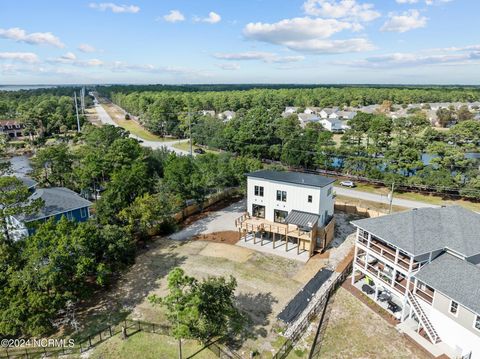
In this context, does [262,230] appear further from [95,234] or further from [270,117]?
[270,117]

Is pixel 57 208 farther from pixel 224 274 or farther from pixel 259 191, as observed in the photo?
pixel 259 191

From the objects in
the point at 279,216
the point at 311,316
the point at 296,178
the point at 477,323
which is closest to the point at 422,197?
the point at 296,178

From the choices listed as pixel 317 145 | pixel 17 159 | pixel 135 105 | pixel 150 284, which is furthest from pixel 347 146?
pixel 135 105

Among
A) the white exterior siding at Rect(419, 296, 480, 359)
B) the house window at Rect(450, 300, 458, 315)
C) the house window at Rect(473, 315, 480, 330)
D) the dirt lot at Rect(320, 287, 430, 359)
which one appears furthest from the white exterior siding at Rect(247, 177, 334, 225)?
the house window at Rect(473, 315, 480, 330)

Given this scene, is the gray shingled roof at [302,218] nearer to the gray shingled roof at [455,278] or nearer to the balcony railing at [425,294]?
the balcony railing at [425,294]

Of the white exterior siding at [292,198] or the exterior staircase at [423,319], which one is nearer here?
the exterior staircase at [423,319]

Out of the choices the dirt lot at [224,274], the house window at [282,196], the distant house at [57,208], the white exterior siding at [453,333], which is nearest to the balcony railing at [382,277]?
the white exterior siding at [453,333]

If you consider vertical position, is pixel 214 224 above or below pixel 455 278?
below
